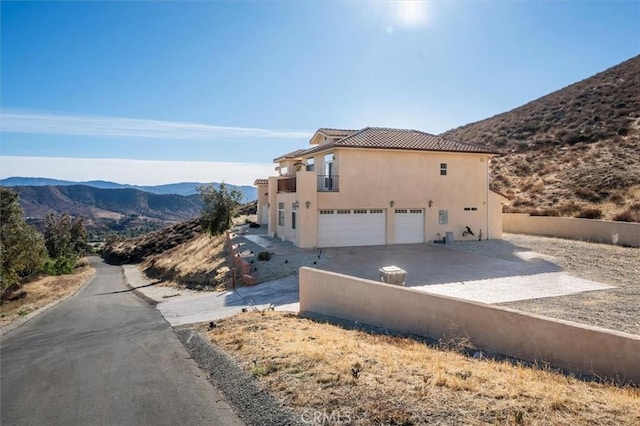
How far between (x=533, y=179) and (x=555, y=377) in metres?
37.7

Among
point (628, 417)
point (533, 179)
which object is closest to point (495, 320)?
point (628, 417)

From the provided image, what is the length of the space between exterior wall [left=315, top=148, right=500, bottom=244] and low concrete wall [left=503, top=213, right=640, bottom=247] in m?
4.17

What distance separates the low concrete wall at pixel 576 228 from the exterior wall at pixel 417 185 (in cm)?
417

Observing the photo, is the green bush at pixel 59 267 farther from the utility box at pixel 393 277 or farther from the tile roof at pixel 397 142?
the utility box at pixel 393 277

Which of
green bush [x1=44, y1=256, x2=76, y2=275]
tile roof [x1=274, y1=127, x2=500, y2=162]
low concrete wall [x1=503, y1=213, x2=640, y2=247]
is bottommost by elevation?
green bush [x1=44, y1=256, x2=76, y2=275]

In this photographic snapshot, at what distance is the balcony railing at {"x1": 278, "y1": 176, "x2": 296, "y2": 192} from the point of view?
26692mm

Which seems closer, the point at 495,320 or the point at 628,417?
the point at 628,417

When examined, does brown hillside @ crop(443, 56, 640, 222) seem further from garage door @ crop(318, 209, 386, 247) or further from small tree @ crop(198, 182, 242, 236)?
small tree @ crop(198, 182, 242, 236)

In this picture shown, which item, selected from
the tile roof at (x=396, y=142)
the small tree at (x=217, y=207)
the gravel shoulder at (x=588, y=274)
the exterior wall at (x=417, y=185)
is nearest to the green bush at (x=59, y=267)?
the small tree at (x=217, y=207)

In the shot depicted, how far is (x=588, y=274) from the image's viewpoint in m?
17.4

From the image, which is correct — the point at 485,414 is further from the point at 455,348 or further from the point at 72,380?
the point at 72,380

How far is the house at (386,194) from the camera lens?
23984 millimetres

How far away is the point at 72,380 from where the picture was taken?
8.05 metres

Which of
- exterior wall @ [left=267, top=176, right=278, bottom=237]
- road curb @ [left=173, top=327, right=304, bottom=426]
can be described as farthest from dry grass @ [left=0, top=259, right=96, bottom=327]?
road curb @ [left=173, top=327, right=304, bottom=426]
